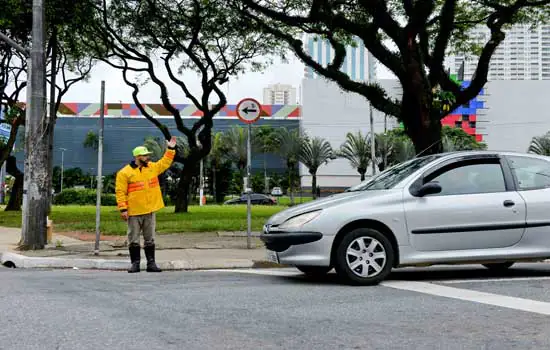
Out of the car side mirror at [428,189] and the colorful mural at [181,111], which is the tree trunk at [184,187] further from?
the colorful mural at [181,111]

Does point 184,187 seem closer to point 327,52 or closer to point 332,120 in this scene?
point 327,52

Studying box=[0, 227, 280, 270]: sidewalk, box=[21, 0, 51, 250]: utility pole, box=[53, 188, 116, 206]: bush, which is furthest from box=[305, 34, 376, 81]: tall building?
box=[53, 188, 116, 206]: bush

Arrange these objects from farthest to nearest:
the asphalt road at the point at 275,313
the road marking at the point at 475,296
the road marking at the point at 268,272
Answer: the road marking at the point at 268,272 → the road marking at the point at 475,296 → the asphalt road at the point at 275,313

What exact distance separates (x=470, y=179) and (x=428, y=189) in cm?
62

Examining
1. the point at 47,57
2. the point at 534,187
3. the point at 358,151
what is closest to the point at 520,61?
the point at 358,151

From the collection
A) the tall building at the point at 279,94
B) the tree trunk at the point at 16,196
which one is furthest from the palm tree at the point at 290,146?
the tall building at the point at 279,94

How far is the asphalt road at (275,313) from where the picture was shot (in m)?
4.58

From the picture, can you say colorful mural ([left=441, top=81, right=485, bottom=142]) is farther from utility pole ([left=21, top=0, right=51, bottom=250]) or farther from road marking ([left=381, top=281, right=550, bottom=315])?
road marking ([left=381, top=281, right=550, bottom=315])

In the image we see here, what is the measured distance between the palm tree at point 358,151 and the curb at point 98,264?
194 ft

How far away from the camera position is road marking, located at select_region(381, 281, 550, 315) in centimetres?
584

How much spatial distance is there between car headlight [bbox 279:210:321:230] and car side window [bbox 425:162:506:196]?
1.41 metres

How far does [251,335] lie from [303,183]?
88.8 metres

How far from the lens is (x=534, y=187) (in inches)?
304

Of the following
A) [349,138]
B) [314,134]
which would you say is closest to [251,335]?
[349,138]
